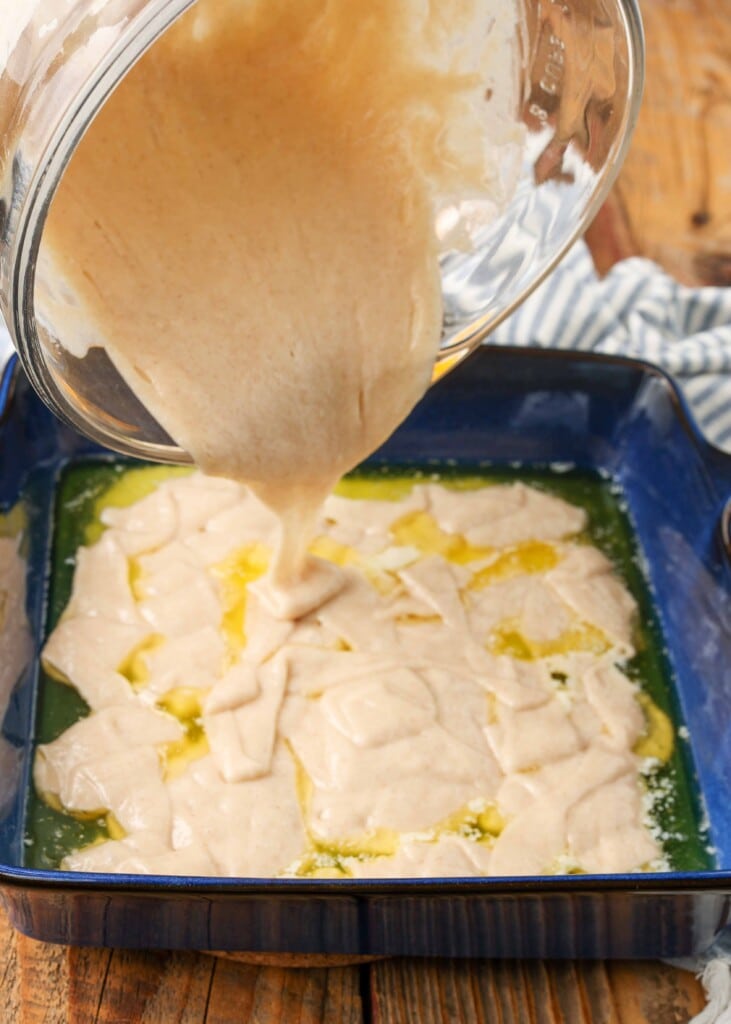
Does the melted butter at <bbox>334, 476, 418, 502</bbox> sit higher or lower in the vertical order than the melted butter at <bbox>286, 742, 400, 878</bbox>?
higher

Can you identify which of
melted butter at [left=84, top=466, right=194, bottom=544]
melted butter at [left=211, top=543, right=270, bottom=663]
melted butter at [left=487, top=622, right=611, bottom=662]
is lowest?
melted butter at [left=487, top=622, right=611, bottom=662]

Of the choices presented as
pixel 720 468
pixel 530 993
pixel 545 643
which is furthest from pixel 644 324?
pixel 530 993

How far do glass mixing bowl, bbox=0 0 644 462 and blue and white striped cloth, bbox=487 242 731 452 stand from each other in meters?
0.45

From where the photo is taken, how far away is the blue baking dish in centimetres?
106

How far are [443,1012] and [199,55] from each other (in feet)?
2.60

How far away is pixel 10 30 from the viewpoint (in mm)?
948

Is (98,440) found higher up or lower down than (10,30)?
lower down

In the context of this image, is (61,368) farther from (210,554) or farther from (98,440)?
(210,554)

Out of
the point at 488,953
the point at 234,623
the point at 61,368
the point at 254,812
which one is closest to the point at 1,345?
the point at 234,623

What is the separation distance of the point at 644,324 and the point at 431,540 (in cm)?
44

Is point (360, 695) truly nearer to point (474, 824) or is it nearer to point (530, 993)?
point (474, 824)

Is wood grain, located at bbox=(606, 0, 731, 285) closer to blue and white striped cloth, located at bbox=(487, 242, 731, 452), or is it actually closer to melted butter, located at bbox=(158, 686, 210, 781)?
blue and white striped cloth, located at bbox=(487, 242, 731, 452)

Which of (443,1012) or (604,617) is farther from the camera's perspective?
(604,617)

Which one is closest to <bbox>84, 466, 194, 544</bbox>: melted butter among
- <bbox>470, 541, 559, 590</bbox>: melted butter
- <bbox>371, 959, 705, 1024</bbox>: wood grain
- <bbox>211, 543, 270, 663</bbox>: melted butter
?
<bbox>211, 543, 270, 663</bbox>: melted butter
